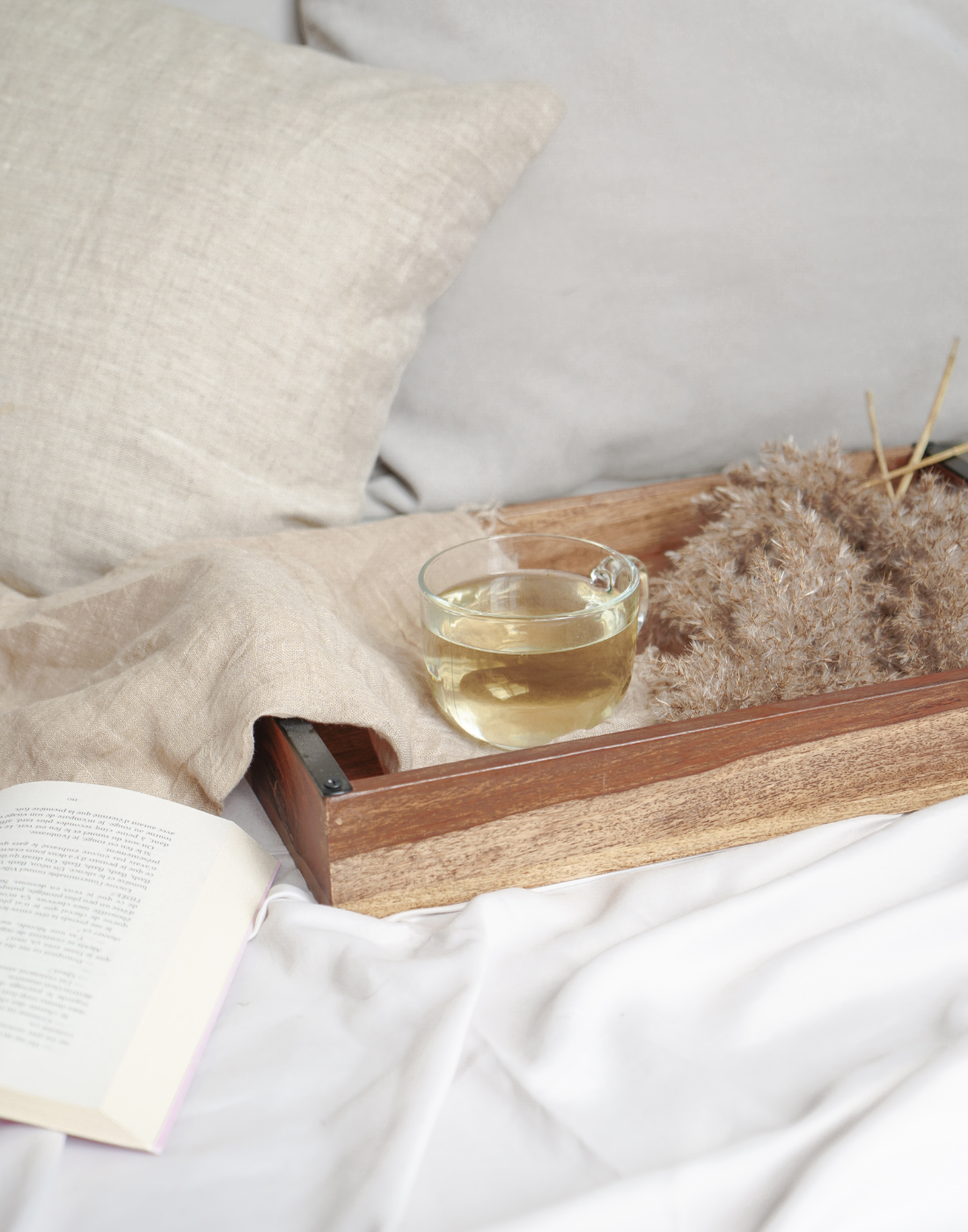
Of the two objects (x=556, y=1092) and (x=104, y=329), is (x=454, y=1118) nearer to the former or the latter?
(x=556, y=1092)

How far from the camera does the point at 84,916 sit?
480 millimetres

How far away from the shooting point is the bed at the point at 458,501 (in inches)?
16.5

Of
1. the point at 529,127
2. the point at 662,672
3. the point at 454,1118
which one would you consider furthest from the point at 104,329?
the point at 454,1118

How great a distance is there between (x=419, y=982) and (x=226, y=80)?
0.67m

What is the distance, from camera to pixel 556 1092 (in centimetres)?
45

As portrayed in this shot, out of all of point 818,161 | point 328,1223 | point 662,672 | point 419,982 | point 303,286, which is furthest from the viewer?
point 818,161

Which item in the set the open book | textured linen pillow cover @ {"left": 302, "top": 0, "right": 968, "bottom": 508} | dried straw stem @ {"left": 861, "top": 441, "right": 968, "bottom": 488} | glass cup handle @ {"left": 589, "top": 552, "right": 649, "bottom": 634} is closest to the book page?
the open book

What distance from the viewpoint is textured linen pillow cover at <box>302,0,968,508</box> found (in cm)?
86

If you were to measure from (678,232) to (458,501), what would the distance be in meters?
0.30

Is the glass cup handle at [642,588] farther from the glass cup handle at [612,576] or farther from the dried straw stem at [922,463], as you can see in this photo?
the dried straw stem at [922,463]

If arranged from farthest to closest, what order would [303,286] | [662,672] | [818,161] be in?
[818,161] → [303,286] → [662,672]

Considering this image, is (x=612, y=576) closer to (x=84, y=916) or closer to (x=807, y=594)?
(x=807, y=594)

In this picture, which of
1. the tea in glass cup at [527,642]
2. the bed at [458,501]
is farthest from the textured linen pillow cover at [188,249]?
the tea in glass cup at [527,642]

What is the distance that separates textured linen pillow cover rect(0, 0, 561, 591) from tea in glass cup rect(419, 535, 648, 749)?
0.21m
